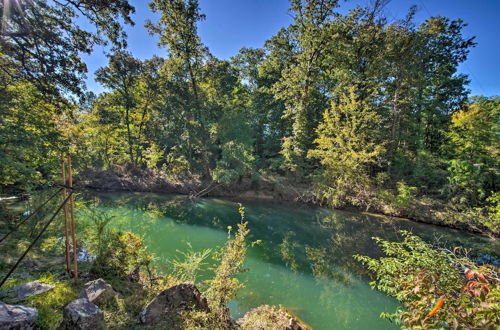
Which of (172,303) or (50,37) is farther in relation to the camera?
(50,37)

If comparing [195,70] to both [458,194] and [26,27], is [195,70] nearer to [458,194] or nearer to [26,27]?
[26,27]

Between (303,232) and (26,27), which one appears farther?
(303,232)

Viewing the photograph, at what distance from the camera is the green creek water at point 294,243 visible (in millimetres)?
4789

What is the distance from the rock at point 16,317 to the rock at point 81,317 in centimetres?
29

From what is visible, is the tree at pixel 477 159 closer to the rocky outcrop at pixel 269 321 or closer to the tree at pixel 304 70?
the tree at pixel 304 70

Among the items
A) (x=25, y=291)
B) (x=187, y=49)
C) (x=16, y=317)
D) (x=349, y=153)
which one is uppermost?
(x=187, y=49)

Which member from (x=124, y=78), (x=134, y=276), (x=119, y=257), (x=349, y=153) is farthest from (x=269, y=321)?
(x=124, y=78)

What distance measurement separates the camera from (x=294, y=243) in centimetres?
852

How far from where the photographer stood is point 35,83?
17.9ft

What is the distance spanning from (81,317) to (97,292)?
0.99 m

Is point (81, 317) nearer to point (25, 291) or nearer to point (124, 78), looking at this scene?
point (25, 291)

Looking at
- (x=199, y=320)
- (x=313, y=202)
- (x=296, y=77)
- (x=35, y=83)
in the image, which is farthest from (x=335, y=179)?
(x=35, y=83)

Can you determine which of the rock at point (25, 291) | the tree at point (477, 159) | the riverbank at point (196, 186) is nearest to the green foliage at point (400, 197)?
the tree at point (477, 159)

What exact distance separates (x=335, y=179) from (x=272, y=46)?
14.9 m
